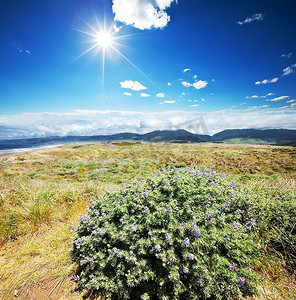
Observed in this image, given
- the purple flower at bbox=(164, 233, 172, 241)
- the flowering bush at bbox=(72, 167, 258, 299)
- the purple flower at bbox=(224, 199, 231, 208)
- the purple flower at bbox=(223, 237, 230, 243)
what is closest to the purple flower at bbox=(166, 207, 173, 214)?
the flowering bush at bbox=(72, 167, 258, 299)

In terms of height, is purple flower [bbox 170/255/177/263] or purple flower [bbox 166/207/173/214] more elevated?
purple flower [bbox 166/207/173/214]

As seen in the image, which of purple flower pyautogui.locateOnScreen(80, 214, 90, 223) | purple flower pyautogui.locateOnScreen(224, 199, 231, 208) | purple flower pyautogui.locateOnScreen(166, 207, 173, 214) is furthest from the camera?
purple flower pyautogui.locateOnScreen(80, 214, 90, 223)

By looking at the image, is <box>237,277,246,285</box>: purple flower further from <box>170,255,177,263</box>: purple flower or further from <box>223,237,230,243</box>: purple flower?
<box>170,255,177,263</box>: purple flower

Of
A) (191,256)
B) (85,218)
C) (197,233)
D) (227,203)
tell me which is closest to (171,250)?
(191,256)

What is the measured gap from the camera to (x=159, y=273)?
2.15 metres

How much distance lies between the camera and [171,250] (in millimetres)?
2090

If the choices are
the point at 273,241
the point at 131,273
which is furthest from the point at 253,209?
the point at 131,273

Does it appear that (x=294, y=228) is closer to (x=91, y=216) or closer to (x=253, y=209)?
(x=253, y=209)

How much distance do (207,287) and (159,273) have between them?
66 centimetres

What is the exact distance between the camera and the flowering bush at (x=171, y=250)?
2.05 metres

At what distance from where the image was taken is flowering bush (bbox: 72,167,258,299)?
205 centimetres

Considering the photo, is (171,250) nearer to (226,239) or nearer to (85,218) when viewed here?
(226,239)

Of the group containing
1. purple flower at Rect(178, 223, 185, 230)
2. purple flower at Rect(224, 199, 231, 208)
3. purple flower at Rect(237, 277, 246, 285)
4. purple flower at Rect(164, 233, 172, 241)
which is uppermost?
purple flower at Rect(224, 199, 231, 208)

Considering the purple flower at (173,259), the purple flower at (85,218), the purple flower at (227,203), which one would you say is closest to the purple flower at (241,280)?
the purple flower at (173,259)
